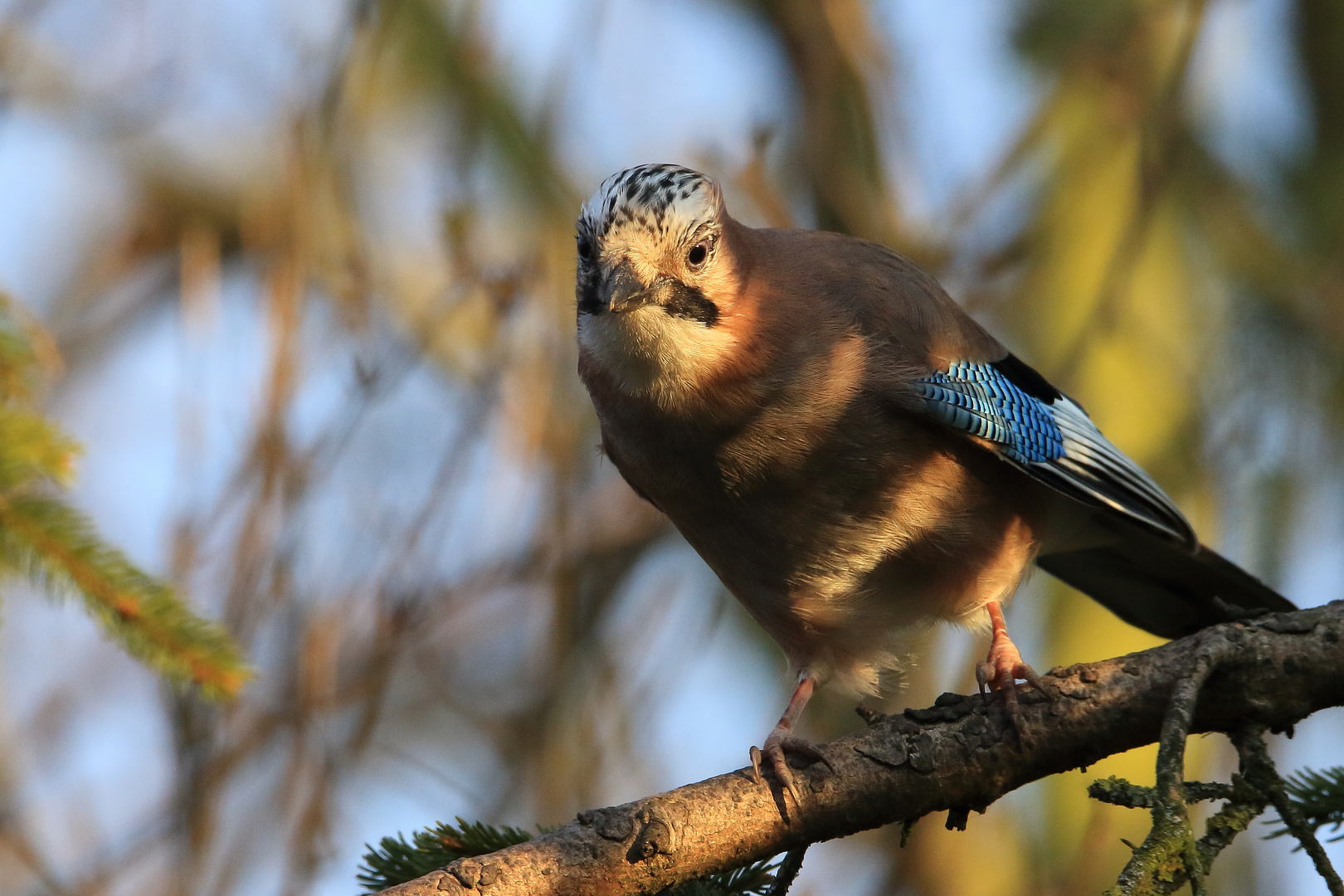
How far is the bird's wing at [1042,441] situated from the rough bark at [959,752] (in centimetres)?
117

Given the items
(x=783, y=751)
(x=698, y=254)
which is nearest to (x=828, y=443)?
(x=698, y=254)

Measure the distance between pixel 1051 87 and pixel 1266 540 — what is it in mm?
2345

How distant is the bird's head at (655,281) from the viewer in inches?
144

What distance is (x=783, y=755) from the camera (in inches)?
120

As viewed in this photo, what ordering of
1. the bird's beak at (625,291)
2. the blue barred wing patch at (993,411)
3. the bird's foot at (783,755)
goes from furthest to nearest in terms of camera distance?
the blue barred wing patch at (993,411) → the bird's beak at (625,291) → the bird's foot at (783,755)

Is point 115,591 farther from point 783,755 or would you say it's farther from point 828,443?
point 828,443

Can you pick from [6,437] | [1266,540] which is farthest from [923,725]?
[1266,540]

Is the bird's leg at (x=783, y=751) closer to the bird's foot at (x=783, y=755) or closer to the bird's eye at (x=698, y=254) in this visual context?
the bird's foot at (x=783, y=755)

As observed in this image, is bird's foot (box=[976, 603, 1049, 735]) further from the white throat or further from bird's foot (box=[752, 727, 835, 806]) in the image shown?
the white throat

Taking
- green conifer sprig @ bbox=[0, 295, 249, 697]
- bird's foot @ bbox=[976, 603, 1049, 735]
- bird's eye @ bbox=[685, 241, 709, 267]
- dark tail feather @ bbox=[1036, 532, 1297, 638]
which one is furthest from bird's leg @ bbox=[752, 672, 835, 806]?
dark tail feather @ bbox=[1036, 532, 1297, 638]

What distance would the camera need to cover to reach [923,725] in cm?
297

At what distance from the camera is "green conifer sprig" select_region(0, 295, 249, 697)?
9.04 feet

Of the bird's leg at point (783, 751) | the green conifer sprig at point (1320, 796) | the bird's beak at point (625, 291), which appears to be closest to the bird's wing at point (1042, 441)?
the bird's beak at point (625, 291)

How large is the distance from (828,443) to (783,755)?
1029mm
